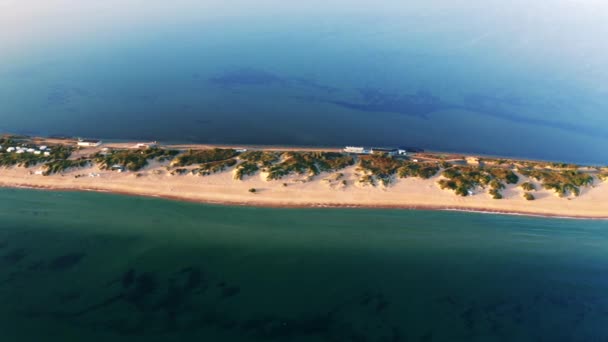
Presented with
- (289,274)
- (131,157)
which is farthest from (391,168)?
(131,157)

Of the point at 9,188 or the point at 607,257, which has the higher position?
the point at 9,188

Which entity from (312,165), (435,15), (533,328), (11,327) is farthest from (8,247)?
(435,15)

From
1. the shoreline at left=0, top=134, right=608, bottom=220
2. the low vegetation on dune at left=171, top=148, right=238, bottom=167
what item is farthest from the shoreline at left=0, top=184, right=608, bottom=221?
the low vegetation on dune at left=171, top=148, right=238, bottom=167

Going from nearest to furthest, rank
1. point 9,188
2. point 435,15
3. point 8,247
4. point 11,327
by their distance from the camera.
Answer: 1. point 11,327
2. point 8,247
3. point 9,188
4. point 435,15

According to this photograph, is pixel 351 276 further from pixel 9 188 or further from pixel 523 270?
pixel 9 188

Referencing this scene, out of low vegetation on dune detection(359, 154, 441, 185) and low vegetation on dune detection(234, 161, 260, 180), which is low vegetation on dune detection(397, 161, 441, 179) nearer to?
low vegetation on dune detection(359, 154, 441, 185)

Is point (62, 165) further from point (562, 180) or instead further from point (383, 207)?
point (562, 180)

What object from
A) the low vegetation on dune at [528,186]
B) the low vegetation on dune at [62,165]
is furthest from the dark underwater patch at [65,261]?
the low vegetation on dune at [528,186]
